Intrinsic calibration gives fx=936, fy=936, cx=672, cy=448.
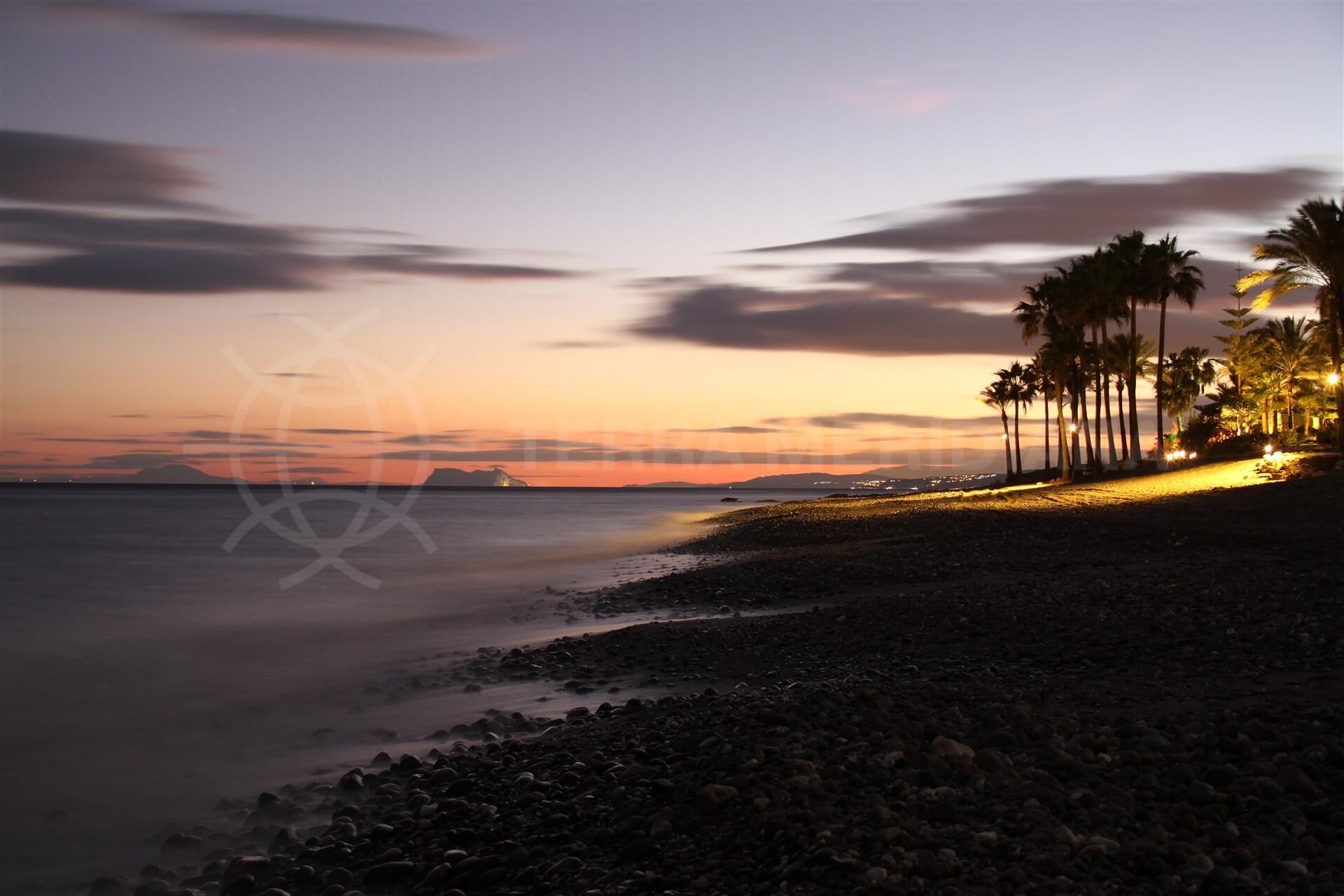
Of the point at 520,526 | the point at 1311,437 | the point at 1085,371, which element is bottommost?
the point at 520,526

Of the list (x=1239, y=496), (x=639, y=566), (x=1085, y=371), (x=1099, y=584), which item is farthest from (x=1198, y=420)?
(x=1099, y=584)

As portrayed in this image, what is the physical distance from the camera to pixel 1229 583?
13664 millimetres

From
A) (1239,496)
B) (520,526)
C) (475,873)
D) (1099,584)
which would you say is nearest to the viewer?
(475,873)

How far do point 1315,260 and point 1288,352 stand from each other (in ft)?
148

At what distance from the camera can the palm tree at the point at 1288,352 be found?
243 ft

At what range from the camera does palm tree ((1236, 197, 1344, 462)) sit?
38500 millimetres

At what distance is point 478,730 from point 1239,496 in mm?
29402

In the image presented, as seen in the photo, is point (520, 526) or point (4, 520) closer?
point (520, 526)

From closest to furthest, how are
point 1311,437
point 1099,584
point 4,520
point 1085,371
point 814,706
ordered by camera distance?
point 814,706, point 1099,584, point 1311,437, point 1085,371, point 4,520

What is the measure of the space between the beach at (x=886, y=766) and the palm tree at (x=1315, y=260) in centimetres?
3028

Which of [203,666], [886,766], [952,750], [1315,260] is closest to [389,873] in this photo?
[886,766]

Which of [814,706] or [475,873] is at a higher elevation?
[814,706]

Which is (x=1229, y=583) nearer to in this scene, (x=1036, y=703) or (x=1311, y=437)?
(x=1036, y=703)

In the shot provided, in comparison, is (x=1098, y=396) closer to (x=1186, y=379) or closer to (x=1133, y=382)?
(x=1133, y=382)
